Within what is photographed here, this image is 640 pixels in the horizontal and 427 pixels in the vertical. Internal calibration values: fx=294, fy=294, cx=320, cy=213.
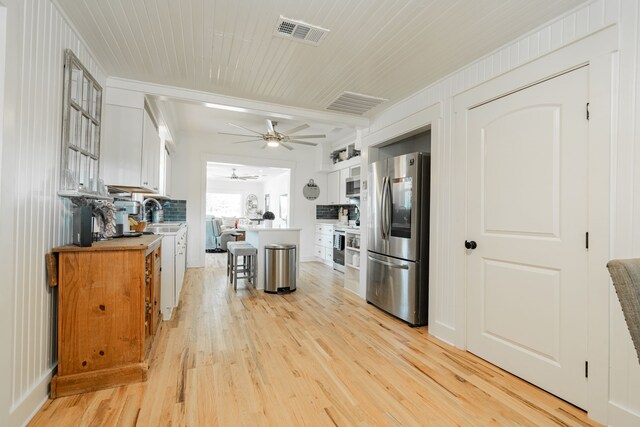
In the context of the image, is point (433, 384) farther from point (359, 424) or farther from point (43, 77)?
point (43, 77)

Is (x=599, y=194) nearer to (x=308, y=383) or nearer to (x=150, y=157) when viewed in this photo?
(x=308, y=383)

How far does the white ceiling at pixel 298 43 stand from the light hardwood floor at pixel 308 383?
7.98 ft

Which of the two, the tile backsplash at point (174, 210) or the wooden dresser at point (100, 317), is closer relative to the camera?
the wooden dresser at point (100, 317)

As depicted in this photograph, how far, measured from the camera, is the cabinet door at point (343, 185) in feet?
20.3

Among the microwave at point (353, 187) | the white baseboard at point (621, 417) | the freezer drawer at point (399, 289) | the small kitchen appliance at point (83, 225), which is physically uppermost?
the microwave at point (353, 187)

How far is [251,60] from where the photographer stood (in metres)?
2.51

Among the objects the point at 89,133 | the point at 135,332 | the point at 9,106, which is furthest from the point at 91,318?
the point at 89,133

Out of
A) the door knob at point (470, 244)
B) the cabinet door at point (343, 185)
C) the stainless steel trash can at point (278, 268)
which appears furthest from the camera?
the cabinet door at point (343, 185)

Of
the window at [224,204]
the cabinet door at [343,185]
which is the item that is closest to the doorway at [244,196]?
the window at [224,204]

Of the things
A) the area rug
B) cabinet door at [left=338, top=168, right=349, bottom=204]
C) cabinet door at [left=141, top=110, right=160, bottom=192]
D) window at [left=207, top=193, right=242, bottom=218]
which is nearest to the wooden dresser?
cabinet door at [left=141, top=110, right=160, bottom=192]

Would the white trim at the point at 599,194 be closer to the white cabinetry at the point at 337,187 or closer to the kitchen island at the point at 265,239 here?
the kitchen island at the point at 265,239

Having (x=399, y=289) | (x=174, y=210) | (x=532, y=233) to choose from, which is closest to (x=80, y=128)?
(x=399, y=289)

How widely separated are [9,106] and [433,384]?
2871 millimetres

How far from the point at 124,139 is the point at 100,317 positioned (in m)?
1.71
